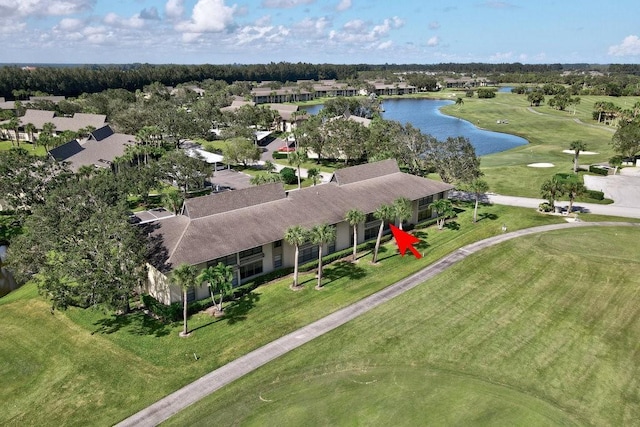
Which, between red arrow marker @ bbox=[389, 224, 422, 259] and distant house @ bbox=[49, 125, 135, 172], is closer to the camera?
red arrow marker @ bbox=[389, 224, 422, 259]

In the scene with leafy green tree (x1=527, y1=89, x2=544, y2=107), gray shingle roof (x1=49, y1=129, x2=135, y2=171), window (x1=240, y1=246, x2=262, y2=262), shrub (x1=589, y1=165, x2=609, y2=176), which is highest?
leafy green tree (x1=527, y1=89, x2=544, y2=107)

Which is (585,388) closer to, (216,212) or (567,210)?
(216,212)

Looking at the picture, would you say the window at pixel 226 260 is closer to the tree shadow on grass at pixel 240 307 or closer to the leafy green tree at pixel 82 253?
the tree shadow on grass at pixel 240 307

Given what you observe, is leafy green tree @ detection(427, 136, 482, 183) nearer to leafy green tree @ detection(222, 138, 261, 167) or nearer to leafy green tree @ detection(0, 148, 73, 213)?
leafy green tree @ detection(222, 138, 261, 167)

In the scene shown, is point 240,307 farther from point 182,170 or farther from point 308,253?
point 182,170

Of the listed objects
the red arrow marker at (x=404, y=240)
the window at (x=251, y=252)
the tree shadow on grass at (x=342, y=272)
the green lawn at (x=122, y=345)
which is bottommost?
the green lawn at (x=122, y=345)

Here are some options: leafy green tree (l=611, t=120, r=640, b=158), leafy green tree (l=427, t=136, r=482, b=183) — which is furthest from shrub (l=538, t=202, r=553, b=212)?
leafy green tree (l=611, t=120, r=640, b=158)

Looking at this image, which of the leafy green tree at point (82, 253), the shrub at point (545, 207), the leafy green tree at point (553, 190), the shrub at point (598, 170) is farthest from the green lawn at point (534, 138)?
the leafy green tree at point (82, 253)
